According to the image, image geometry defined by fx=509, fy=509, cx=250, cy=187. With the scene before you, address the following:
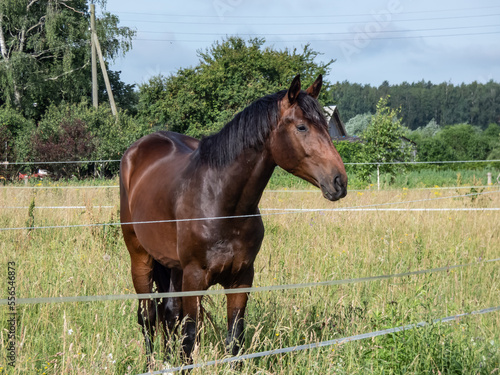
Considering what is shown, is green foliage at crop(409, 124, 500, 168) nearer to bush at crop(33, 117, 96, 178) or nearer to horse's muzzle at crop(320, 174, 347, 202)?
bush at crop(33, 117, 96, 178)

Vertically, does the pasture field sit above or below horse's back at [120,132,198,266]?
below

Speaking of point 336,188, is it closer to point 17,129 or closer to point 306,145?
point 306,145

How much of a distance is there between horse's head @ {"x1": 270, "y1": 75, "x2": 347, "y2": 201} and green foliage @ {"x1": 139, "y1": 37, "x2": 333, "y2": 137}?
30.1 meters

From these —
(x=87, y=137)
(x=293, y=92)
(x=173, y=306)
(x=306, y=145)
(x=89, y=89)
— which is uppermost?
(x=89, y=89)

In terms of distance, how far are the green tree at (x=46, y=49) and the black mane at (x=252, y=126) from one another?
29.5m

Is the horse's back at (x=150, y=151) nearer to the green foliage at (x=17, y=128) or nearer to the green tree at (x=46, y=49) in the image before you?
the green foliage at (x=17, y=128)

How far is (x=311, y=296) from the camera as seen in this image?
4.32 meters

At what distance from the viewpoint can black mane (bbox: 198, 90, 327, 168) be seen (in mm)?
2951

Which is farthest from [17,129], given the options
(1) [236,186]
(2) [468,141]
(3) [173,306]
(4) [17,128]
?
(2) [468,141]

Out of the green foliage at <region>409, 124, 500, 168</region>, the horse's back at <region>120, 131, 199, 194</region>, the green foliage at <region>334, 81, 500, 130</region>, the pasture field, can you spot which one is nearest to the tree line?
the pasture field

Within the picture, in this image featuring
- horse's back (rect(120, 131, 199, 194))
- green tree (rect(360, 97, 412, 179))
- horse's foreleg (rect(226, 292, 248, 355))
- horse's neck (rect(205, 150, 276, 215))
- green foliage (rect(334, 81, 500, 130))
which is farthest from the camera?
green foliage (rect(334, 81, 500, 130))

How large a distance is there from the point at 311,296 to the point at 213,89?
32.2m

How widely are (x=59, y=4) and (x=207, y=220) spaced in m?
33.9

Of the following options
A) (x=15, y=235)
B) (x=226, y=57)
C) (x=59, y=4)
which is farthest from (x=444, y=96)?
(x=15, y=235)
